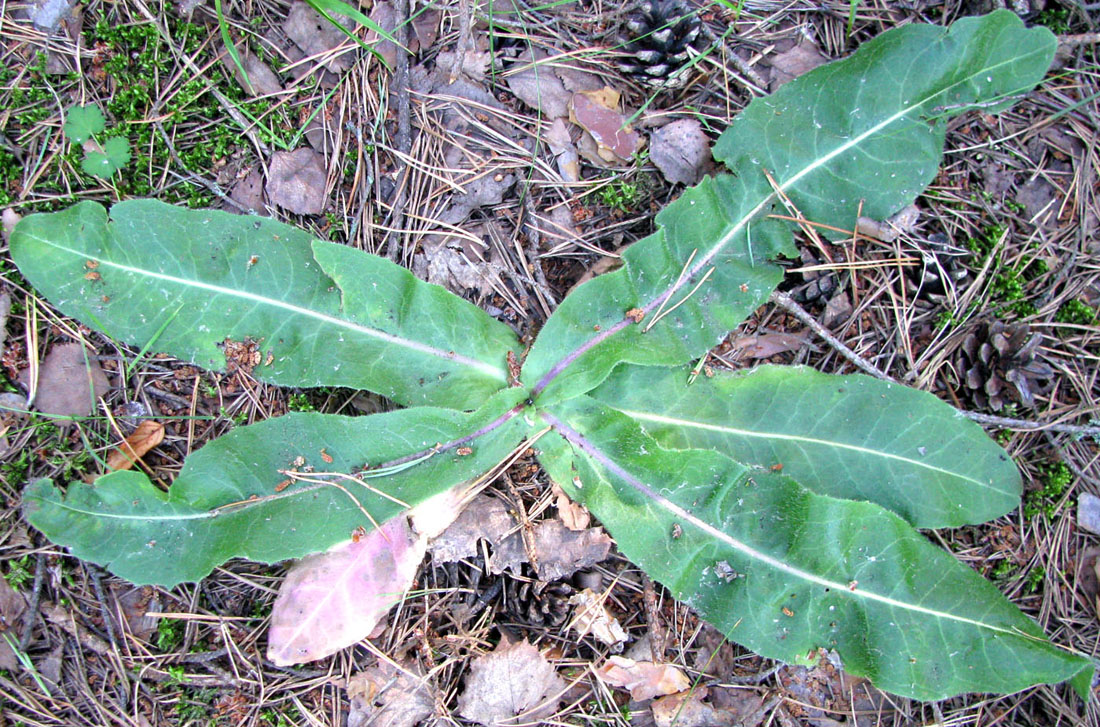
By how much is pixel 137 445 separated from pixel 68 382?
46 cm

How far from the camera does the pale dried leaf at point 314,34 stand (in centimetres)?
343

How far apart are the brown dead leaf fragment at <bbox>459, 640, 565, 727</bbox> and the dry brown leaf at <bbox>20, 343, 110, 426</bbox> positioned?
2260 mm

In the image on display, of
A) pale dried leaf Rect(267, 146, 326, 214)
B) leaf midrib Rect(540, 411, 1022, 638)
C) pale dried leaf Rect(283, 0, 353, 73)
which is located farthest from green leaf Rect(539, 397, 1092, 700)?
pale dried leaf Rect(283, 0, 353, 73)

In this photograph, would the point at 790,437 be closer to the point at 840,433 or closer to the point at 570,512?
the point at 840,433

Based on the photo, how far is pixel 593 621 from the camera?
3188mm

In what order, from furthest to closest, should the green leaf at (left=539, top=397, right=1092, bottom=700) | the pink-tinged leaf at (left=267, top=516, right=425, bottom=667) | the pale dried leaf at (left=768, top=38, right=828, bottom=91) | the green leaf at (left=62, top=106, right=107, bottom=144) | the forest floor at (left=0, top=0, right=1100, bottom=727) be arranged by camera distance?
1. the pale dried leaf at (left=768, top=38, right=828, bottom=91)
2. the green leaf at (left=62, top=106, right=107, bottom=144)
3. the forest floor at (left=0, top=0, right=1100, bottom=727)
4. the pink-tinged leaf at (left=267, top=516, right=425, bottom=667)
5. the green leaf at (left=539, top=397, right=1092, bottom=700)

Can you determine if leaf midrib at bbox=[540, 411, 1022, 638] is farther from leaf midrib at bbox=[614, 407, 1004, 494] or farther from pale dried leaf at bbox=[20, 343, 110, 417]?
pale dried leaf at bbox=[20, 343, 110, 417]

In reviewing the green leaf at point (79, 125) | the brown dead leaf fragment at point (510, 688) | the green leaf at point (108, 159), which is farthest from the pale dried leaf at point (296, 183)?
the brown dead leaf fragment at point (510, 688)

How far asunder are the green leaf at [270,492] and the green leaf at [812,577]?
29.0 inches

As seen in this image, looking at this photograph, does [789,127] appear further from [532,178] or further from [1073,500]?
[1073,500]

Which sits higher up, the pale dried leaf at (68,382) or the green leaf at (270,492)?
the pale dried leaf at (68,382)

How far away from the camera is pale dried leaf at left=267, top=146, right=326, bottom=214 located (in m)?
3.36

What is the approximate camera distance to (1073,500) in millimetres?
3451

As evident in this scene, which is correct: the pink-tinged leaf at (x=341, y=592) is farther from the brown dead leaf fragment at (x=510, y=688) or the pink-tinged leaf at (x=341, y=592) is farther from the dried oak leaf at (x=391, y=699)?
the brown dead leaf fragment at (x=510, y=688)
